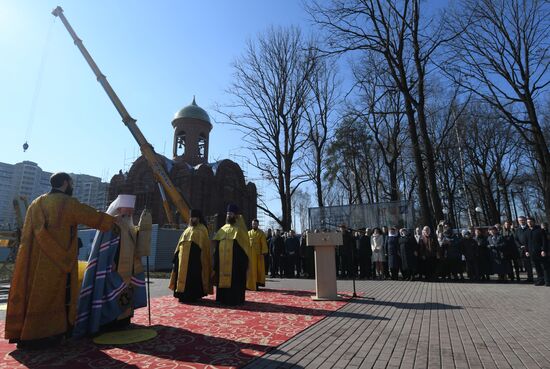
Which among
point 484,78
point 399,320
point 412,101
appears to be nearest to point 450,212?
point 484,78

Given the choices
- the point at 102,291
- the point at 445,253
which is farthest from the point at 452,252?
the point at 102,291

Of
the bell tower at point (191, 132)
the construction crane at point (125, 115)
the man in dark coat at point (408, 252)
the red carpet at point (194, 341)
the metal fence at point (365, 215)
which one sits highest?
the bell tower at point (191, 132)

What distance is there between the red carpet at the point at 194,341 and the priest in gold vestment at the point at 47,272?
0.25m

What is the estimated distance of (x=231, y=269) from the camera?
7215 millimetres

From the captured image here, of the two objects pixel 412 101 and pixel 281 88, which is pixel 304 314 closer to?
pixel 412 101

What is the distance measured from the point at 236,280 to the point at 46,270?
3712 mm

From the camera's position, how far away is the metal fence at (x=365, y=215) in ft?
52.1

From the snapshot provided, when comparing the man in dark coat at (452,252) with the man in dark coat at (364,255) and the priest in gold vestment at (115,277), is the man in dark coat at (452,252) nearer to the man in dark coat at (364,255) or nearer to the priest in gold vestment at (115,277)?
the man in dark coat at (364,255)

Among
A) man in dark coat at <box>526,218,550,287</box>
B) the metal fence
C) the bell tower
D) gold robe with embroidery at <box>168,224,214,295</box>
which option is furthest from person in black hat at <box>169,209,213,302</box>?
the bell tower

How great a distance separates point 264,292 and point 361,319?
160 inches

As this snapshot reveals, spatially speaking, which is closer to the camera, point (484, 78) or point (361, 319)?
point (361, 319)

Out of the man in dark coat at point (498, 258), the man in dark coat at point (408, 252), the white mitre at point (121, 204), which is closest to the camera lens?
the white mitre at point (121, 204)

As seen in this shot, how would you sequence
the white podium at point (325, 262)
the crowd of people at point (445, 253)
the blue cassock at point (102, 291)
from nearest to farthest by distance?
1. the blue cassock at point (102, 291)
2. the white podium at point (325, 262)
3. the crowd of people at point (445, 253)

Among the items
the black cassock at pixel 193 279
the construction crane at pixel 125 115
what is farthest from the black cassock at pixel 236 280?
the construction crane at pixel 125 115
